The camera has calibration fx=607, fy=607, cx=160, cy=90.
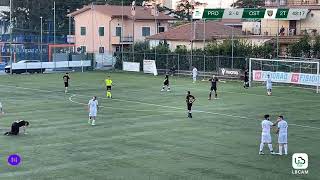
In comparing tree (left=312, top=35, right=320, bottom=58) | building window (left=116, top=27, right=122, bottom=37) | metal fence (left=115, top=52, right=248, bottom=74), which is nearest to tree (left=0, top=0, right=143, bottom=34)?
building window (left=116, top=27, right=122, bottom=37)

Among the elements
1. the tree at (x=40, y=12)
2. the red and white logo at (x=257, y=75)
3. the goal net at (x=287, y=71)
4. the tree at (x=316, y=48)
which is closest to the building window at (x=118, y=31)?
the tree at (x=40, y=12)

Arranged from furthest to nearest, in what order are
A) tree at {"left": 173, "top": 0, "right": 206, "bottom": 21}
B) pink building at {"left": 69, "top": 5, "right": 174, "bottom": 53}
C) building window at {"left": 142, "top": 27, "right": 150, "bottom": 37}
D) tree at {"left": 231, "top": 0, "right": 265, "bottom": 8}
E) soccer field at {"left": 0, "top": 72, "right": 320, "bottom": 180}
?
tree at {"left": 173, "top": 0, "right": 206, "bottom": 21} → tree at {"left": 231, "top": 0, "right": 265, "bottom": 8} → building window at {"left": 142, "top": 27, "right": 150, "bottom": 37} → pink building at {"left": 69, "top": 5, "right": 174, "bottom": 53} → soccer field at {"left": 0, "top": 72, "right": 320, "bottom": 180}

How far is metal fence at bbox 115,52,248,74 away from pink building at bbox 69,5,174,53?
930 centimetres

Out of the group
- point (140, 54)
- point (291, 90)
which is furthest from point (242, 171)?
point (140, 54)

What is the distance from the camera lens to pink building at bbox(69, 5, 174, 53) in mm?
86625

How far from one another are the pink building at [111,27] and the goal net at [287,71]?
97.9 ft

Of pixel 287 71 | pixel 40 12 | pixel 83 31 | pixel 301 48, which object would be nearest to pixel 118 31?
pixel 83 31

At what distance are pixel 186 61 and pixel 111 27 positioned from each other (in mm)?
20815

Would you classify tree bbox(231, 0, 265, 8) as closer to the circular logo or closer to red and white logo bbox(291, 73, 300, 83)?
red and white logo bbox(291, 73, 300, 83)

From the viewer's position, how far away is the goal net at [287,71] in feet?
169

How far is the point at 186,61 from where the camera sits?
69.4 m

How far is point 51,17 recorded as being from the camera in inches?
4213

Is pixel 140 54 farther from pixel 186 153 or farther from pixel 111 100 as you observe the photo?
pixel 186 153

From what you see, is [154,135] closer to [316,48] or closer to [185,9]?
[316,48]
